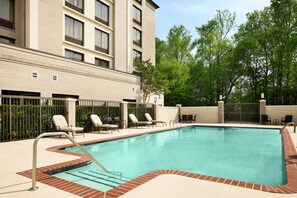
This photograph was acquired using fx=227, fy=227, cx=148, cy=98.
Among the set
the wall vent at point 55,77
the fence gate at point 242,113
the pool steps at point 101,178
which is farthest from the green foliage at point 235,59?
the pool steps at point 101,178

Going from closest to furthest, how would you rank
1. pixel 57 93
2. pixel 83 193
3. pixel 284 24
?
pixel 83 193, pixel 57 93, pixel 284 24

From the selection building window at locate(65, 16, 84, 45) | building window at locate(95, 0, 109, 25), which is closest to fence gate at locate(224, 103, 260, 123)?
building window at locate(95, 0, 109, 25)

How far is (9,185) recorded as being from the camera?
424 cm

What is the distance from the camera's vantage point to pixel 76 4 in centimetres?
1966

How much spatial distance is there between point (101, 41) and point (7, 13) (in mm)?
8776

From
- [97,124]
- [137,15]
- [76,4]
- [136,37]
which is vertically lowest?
[97,124]

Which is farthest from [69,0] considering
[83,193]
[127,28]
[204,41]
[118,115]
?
[204,41]

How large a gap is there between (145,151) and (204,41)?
31.5 metres

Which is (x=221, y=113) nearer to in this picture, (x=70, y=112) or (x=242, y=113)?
(x=242, y=113)

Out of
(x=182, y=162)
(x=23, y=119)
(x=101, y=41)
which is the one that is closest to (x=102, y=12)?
(x=101, y=41)

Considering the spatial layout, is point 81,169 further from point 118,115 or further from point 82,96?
point 82,96

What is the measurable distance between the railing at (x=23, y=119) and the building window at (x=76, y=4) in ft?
35.7

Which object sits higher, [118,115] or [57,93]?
[57,93]

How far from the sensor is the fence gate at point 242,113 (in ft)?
73.5
